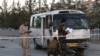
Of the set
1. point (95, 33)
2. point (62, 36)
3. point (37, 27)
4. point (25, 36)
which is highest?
point (62, 36)

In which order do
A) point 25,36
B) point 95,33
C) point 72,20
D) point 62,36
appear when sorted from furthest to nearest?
1. point 95,33
2. point 72,20
3. point 25,36
4. point 62,36

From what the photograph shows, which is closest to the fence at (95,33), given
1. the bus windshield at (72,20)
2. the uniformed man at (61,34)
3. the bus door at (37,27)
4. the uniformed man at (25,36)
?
the bus door at (37,27)

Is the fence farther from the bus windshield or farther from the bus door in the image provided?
the bus windshield

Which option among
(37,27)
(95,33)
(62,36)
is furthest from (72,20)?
(95,33)

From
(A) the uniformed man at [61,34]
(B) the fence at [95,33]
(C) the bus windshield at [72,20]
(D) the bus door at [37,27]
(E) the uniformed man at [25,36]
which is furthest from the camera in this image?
(B) the fence at [95,33]

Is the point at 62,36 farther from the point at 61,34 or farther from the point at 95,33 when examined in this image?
the point at 95,33

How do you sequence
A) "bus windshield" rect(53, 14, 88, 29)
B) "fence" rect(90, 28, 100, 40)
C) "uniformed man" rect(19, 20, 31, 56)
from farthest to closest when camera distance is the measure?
1. "fence" rect(90, 28, 100, 40)
2. "bus windshield" rect(53, 14, 88, 29)
3. "uniformed man" rect(19, 20, 31, 56)

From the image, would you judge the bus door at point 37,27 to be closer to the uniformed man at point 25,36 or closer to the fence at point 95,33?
the uniformed man at point 25,36

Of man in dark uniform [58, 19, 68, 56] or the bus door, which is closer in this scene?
man in dark uniform [58, 19, 68, 56]

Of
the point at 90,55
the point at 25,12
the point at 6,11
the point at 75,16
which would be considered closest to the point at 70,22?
the point at 75,16

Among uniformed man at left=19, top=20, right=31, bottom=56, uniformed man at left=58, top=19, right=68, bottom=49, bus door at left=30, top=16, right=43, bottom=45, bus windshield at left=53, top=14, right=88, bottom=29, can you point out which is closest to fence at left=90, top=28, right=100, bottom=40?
bus door at left=30, top=16, right=43, bottom=45

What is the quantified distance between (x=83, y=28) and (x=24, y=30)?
4.22 meters

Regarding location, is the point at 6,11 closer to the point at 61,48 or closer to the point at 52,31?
the point at 52,31

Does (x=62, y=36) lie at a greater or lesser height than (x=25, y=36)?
greater
